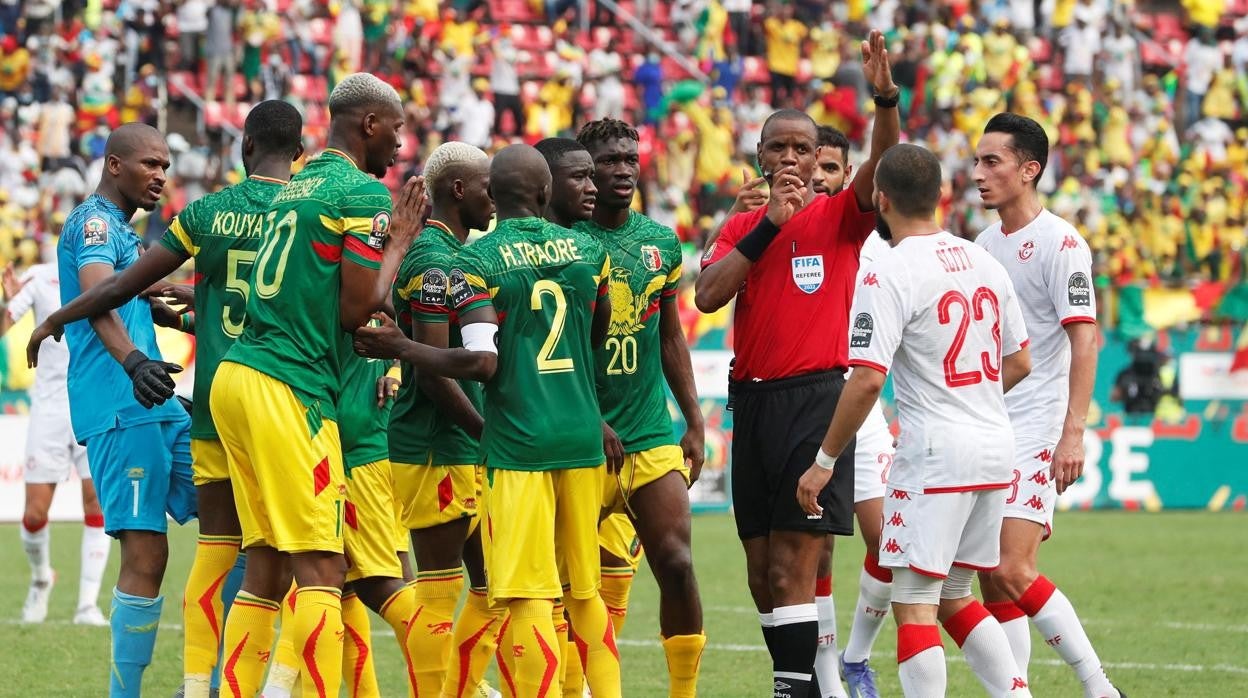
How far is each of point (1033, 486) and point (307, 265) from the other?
3.50 metres

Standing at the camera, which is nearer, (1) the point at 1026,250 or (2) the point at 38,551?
(1) the point at 1026,250

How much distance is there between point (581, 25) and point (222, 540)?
2420 centimetres

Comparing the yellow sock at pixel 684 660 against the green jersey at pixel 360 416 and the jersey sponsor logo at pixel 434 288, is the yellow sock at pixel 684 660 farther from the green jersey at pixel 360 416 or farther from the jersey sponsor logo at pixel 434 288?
the jersey sponsor logo at pixel 434 288

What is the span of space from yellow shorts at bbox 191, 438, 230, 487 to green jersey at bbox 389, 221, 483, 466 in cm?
97

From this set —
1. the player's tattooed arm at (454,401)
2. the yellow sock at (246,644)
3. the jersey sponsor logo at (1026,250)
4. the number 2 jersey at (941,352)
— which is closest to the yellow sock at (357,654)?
the yellow sock at (246,644)

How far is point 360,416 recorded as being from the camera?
768 centimetres

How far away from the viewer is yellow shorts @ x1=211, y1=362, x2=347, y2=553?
6.46 metres

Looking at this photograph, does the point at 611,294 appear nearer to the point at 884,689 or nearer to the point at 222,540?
the point at 222,540

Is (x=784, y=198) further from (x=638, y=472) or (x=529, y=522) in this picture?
(x=529, y=522)

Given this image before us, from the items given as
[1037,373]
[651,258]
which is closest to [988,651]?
[1037,373]

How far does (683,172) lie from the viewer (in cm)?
2703

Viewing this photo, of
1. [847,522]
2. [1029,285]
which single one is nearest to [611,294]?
[847,522]

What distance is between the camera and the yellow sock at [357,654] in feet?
24.0

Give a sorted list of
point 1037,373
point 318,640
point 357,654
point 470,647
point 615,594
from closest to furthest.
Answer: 1. point 318,640
2. point 470,647
3. point 357,654
4. point 1037,373
5. point 615,594
